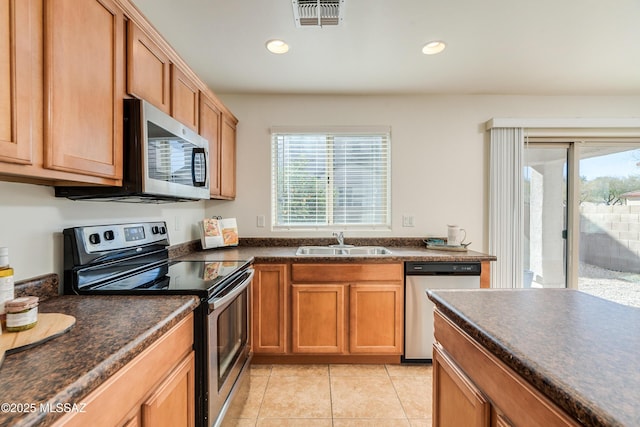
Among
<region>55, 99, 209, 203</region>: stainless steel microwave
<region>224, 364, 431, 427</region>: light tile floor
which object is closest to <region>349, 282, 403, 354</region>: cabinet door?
<region>224, 364, 431, 427</region>: light tile floor

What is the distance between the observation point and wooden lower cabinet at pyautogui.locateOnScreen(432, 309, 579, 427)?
0.63 meters

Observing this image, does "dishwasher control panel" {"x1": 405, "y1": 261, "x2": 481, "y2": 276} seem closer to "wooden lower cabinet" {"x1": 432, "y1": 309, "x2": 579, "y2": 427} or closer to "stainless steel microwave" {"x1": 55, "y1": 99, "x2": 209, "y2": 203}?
"wooden lower cabinet" {"x1": 432, "y1": 309, "x2": 579, "y2": 427}

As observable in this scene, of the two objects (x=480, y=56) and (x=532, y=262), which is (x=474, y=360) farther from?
(x=532, y=262)

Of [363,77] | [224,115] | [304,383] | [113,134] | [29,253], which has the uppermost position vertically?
[363,77]

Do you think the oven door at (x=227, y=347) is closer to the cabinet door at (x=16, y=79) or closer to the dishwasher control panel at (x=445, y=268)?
the cabinet door at (x=16, y=79)

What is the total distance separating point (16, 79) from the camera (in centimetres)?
81

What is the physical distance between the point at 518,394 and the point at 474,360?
201 mm

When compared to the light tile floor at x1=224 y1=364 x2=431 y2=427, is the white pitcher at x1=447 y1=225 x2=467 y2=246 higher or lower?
higher

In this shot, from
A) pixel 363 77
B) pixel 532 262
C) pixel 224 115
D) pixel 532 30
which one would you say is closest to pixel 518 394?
pixel 532 30

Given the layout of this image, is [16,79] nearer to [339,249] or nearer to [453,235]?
[339,249]

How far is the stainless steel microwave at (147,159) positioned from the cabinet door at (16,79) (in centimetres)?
39

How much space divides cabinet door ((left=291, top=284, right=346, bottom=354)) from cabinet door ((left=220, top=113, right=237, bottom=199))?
108 cm

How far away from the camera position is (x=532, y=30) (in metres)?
1.83

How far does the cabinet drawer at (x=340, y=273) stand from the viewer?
2264 millimetres
